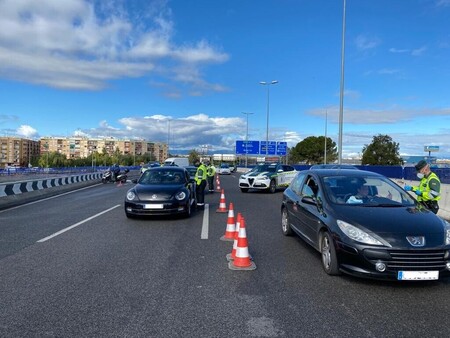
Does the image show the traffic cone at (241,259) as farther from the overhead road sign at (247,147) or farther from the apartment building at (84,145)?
the apartment building at (84,145)

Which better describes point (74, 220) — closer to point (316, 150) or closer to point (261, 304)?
point (261, 304)

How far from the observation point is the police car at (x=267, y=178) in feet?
67.5

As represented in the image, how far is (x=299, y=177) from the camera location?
794 centimetres

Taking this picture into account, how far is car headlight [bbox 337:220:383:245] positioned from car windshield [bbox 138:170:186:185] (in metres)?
7.01

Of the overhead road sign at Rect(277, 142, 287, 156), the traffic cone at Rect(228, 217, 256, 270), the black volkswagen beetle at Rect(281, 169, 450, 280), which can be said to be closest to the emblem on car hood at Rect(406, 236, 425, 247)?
the black volkswagen beetle at Rect(281, 169, 450, 280)

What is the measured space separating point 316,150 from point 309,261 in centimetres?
8492

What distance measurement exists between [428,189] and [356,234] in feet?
10.0

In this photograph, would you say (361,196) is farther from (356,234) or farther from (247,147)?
(247,147)

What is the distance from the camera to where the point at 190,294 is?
461 cm

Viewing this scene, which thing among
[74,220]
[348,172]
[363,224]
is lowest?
[74,220]

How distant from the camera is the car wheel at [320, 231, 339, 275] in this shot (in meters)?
5.20

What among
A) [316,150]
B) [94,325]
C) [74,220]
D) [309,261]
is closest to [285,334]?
[94,325]

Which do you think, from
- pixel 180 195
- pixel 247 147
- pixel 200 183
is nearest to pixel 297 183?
pixel 180 195

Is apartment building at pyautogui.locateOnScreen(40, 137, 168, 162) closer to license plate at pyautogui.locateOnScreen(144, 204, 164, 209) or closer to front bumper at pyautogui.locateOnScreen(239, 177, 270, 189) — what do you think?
front bumper at pyautogui.locateOnScreen(239, 177, 270, 189)
